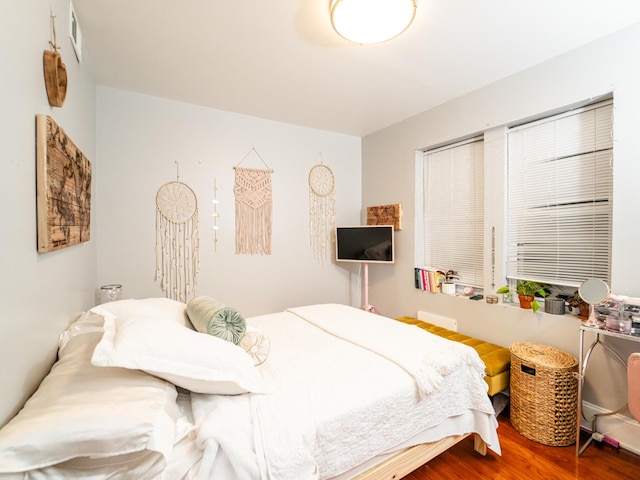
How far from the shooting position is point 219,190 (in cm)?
304

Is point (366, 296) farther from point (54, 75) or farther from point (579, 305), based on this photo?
point (54, 75)

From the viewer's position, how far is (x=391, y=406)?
1.31m

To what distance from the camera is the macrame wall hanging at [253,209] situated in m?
3.15

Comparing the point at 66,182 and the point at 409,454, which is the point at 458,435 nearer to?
the point at 409,454

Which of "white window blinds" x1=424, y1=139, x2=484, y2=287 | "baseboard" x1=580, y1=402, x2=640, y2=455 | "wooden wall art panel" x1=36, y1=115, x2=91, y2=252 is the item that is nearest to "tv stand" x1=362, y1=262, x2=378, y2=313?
"white window blinds" x1=424, y1=139, x2=484, y2=287

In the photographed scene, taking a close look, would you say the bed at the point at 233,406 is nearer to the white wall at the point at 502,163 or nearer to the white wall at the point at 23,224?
the white wall at the point at 23,224

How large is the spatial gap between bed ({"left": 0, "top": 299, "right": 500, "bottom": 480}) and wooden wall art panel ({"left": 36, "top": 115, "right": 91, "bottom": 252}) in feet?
1.37

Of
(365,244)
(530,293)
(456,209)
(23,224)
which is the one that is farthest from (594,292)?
(23,224)

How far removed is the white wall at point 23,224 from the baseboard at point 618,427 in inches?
121

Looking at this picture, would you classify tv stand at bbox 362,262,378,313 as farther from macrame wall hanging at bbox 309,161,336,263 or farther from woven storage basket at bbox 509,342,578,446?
woven storage basket at bbox 509,342,578,446

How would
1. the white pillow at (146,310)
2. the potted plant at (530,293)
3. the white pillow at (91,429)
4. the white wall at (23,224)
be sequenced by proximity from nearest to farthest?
1. the white pillow at (91,429)
2. the white wall at (23,224)
3. the white pillow at (146,310)
4. the potted plant at (530,293)

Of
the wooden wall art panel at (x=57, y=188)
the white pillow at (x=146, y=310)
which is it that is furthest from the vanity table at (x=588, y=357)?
the wooden wall art panel at (x=57, y=188)

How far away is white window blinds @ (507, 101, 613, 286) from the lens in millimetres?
2061

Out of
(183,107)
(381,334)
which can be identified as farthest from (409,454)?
(183,107)
